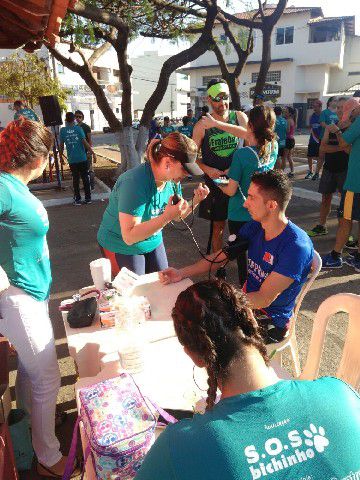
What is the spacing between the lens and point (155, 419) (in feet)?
4.52

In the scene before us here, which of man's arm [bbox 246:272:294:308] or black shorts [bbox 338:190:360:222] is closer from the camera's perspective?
man's arm [bbox 246:272:294:308]

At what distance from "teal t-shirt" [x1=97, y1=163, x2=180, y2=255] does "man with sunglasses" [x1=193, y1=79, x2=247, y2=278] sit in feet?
4.25

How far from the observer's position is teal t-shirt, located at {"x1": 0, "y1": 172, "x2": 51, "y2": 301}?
5.83ft

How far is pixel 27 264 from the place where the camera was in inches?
75.8

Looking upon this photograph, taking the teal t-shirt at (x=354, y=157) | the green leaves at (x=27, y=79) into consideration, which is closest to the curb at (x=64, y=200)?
the teal t-shirt at (x=354, y=157)

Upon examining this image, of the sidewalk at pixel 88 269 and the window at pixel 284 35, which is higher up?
the window at pixel 284 35

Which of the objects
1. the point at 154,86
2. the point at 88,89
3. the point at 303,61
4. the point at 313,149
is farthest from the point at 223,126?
the point at 154,86

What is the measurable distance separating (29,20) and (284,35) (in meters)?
35.9

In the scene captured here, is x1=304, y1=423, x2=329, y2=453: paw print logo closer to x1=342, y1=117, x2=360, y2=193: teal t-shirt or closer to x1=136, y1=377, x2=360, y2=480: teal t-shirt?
x1=136, y1=377, x2=360, y2=480: teal t-shirt

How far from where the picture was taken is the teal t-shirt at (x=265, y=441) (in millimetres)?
850

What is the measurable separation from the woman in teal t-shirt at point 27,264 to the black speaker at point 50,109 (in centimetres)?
751

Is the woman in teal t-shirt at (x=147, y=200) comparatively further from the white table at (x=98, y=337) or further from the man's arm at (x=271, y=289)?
the man's arm at (x=271, y=289)

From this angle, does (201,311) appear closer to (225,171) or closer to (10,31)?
(225,171)

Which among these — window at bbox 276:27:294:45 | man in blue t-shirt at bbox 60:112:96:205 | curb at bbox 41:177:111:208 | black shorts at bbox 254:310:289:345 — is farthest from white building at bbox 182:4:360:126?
black shorts at bbox 254:310:289:345
